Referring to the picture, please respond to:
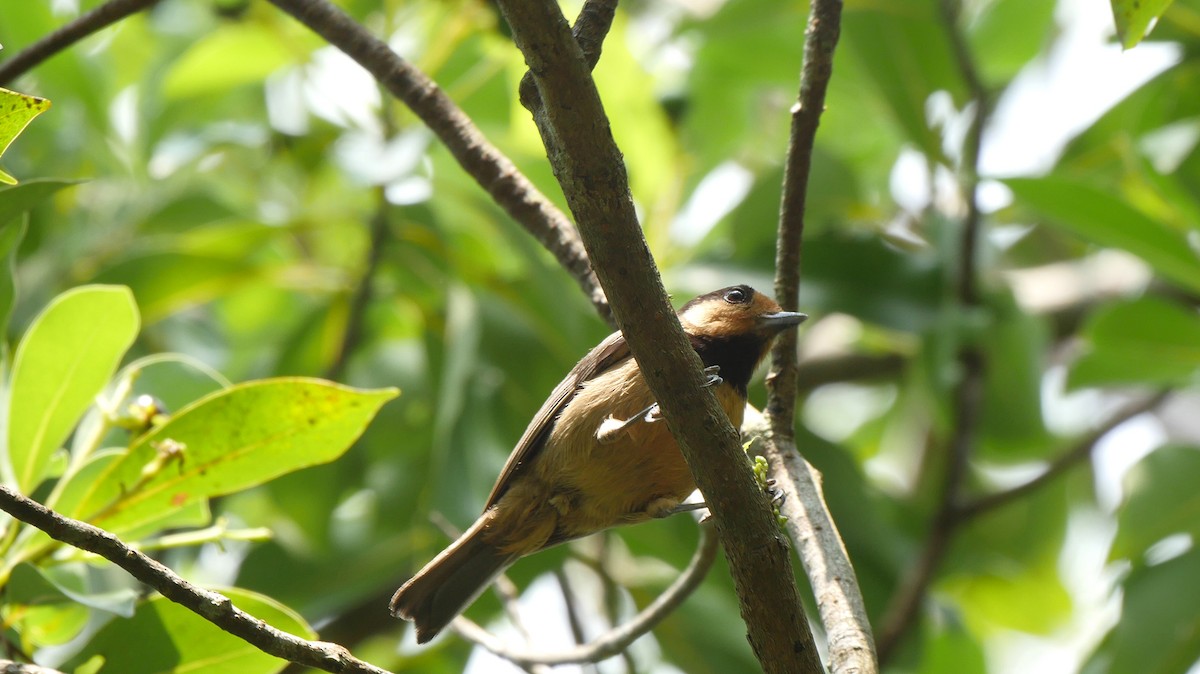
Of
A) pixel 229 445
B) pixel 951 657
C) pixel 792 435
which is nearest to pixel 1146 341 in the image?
pixel 951 657

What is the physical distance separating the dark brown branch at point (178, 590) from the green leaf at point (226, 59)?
3586 mm

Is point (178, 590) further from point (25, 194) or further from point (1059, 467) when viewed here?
point (1059, 467)

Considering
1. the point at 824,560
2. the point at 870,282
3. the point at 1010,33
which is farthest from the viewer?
the point at 1010,33

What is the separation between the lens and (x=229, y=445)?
3049mm

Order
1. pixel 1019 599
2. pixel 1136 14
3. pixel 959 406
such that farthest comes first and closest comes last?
pixel 1019 599
pixel 959 406
pixel 1136 14

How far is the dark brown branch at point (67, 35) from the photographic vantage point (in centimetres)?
312

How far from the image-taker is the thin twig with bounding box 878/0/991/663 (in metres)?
4.81

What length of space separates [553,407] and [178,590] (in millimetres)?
1636

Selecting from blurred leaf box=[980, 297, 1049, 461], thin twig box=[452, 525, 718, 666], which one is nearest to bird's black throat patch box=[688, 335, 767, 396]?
thin twig box=[452, 525, 718, 666]

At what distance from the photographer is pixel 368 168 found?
439 cm

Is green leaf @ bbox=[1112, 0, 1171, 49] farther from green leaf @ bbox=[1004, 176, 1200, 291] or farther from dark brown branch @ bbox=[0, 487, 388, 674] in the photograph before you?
dark brown branch @ bbox=[0, 487, 388, 674]

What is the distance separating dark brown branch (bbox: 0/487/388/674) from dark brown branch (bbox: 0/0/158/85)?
1630mm

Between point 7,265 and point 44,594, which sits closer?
point 44,594

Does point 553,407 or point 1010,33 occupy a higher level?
point 1010,33
